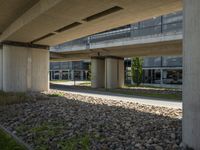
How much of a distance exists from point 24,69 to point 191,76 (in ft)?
63.0

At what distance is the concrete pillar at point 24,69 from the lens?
72.5 feet

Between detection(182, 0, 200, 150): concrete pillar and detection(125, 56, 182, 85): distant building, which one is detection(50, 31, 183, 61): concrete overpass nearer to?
detection(125, 56, 182, 85): distant building

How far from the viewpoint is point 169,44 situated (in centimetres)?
2350

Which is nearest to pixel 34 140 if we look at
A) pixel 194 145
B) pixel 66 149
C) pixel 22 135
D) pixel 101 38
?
pixel 22 135

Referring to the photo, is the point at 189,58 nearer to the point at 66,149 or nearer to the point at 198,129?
the point at 198,129

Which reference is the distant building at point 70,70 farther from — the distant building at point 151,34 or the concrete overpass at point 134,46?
the concrete overpass at point 134,46

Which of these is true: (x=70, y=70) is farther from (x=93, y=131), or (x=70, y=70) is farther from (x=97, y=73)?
(x=93, y=131)

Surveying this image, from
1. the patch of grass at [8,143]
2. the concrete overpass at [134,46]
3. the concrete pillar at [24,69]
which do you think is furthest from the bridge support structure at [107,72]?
the patch of grass at [8,143]

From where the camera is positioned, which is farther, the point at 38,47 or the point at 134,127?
the point at 38,47

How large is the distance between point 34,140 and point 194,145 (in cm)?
430

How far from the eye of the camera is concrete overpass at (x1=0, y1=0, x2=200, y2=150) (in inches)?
226

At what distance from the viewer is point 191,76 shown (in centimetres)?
575

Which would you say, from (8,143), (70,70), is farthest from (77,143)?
(70,70)

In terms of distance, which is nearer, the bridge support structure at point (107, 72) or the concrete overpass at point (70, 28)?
the concrete overpass at point (70, 28)
